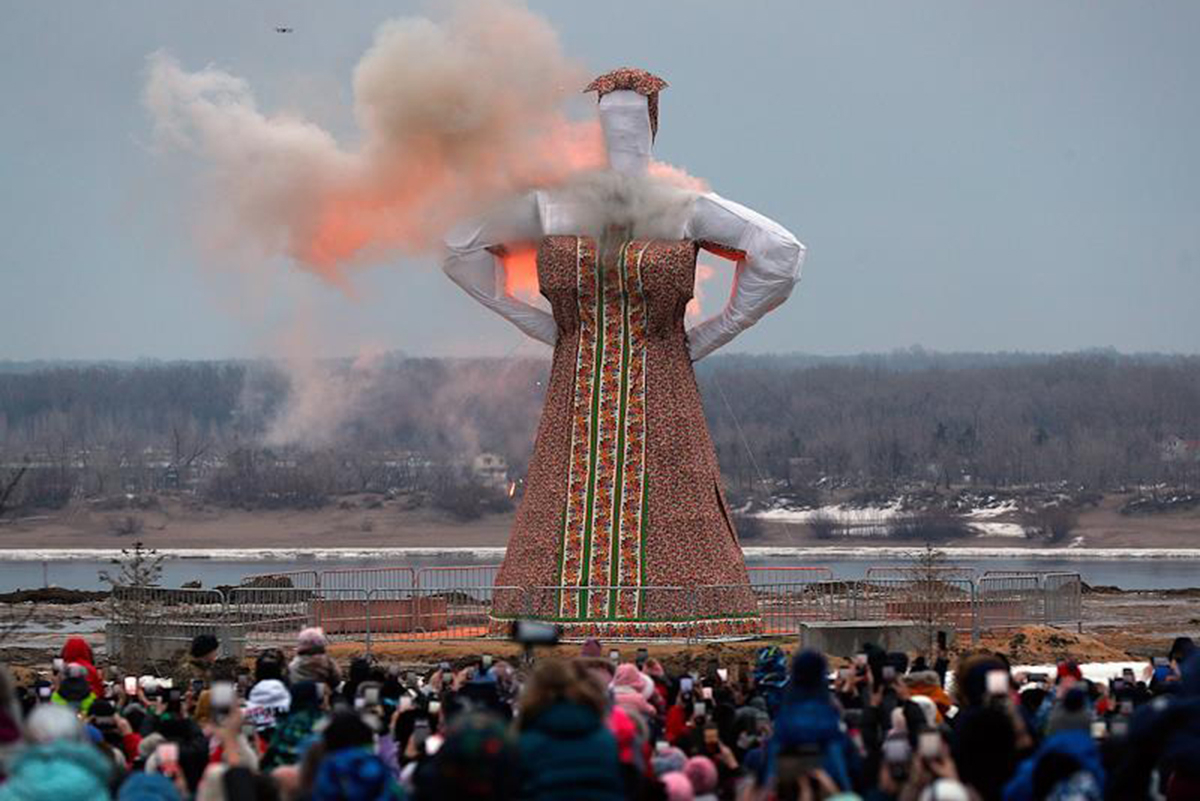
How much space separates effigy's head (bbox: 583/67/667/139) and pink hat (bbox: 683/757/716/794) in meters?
19.9

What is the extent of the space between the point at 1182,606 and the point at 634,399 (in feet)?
77.1

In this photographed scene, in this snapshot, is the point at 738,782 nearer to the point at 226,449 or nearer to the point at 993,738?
the point at 993,738

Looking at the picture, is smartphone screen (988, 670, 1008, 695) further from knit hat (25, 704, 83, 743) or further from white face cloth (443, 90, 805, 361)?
white face cloth (443, 90, 805, 361)

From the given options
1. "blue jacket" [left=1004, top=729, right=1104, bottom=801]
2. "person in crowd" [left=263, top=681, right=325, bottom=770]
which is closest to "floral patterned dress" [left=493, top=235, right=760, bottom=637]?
"person in crowd" [left=263, top=681, right=325, bottom=770]

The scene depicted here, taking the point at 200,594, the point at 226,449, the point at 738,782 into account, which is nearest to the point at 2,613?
the point at 200,594

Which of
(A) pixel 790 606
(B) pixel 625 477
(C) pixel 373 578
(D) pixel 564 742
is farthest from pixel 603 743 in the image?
(C) pixel 373 578

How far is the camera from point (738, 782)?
587 inches

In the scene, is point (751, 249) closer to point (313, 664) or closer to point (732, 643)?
point (732, 643)

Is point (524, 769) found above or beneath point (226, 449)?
beneath

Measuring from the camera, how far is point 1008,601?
39.4 m

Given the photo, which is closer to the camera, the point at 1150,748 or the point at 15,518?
the point at 1150,748

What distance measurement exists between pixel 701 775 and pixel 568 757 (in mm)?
2465

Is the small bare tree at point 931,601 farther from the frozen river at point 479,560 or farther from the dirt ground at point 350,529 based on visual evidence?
the dirt ground at point 350,529

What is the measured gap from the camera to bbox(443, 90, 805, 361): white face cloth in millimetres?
33531
